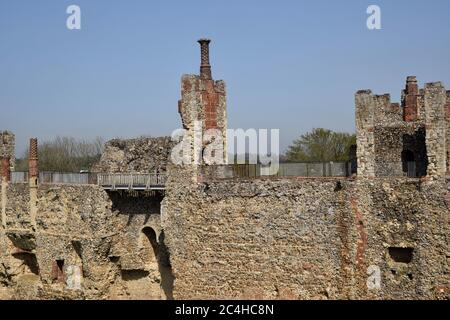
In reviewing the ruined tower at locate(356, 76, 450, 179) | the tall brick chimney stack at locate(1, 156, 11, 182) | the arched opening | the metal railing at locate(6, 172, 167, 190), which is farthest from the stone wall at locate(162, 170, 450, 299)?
the tall brick chimney stack at locate(1, 156, 11, 182)

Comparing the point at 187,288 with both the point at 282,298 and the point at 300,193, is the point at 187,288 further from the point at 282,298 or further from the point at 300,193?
the point at 300,193

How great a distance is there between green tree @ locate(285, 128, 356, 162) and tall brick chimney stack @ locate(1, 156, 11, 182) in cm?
1894

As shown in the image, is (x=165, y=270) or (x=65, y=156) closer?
(x=165, y=270)

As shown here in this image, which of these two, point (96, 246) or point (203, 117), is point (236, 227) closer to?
point (203, 117)

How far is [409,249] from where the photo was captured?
1577cm

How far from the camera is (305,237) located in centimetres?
1705

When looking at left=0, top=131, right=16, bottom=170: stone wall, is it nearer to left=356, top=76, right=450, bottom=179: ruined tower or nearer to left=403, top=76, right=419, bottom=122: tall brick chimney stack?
left=356, top=76, right=450, bottom=179: ruined tower

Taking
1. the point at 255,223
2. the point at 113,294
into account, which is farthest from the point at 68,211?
the point at 255,223

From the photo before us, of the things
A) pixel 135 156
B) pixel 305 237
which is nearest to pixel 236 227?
pixel 305 237

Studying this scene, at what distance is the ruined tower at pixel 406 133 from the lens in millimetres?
15820

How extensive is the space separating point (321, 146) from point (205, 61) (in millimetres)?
21404

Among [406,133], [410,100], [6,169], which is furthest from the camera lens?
[410,100]

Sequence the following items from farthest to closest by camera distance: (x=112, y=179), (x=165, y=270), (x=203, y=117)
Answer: (x=112, y=179) < (x=165, y=270) < (x=203, y=117)

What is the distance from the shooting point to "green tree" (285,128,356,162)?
4091 centimetres
